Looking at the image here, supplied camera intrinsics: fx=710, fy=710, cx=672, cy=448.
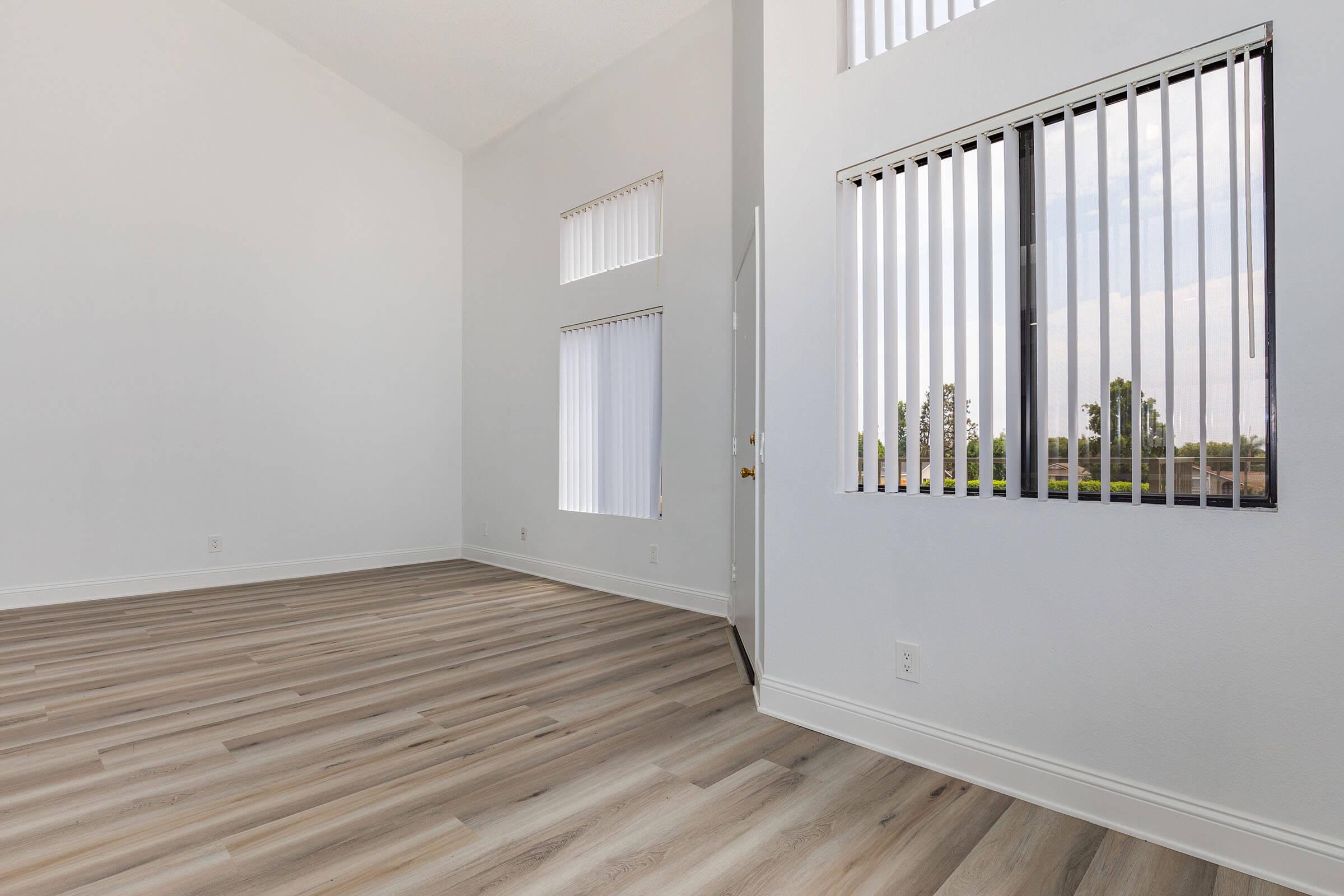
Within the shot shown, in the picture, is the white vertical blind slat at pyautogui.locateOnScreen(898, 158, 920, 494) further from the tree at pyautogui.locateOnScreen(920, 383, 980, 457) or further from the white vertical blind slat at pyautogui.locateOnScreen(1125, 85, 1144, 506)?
the white vertical blind slat at pyautogui.locateOnScreen(1125, 85, 1144, 506)

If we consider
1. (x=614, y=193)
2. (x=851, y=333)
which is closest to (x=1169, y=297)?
(x=851, y=333)

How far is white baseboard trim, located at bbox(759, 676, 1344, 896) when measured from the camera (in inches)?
65.0

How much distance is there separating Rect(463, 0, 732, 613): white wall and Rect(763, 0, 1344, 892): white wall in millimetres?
1822

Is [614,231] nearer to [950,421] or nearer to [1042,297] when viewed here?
[950,421]

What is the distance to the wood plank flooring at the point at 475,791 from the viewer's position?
5.55ft

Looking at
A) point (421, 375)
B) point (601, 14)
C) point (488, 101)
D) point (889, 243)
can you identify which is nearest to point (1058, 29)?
point (889, 243)

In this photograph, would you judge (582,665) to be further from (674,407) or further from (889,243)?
(889,243)

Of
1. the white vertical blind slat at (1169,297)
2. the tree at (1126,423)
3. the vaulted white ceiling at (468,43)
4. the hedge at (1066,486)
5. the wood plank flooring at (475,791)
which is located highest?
the vaulted white ceiling at (468,43)

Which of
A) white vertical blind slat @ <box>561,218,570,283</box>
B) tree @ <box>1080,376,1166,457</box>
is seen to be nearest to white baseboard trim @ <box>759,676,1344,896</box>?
tree @ <box>1080,376,1166,457</box>

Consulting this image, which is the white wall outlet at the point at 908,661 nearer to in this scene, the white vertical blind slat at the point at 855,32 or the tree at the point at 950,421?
the tree at the point at 950,421

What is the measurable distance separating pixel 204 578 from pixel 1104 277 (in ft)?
19.6

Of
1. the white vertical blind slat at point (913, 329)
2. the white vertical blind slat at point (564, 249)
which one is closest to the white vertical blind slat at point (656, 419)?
the white vertical blind slat at point (564, 249)

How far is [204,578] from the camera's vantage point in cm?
535

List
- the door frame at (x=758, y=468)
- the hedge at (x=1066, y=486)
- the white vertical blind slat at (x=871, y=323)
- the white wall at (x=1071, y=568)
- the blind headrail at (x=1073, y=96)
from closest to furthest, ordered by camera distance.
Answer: the white wall at (x=1071, y=568), the blind headrail at (x=1073, y=96), the hedge at (x=1066, y=486), the white vertical blind slat at (x=871, y=323), the door frame at (x=758, y=468)
